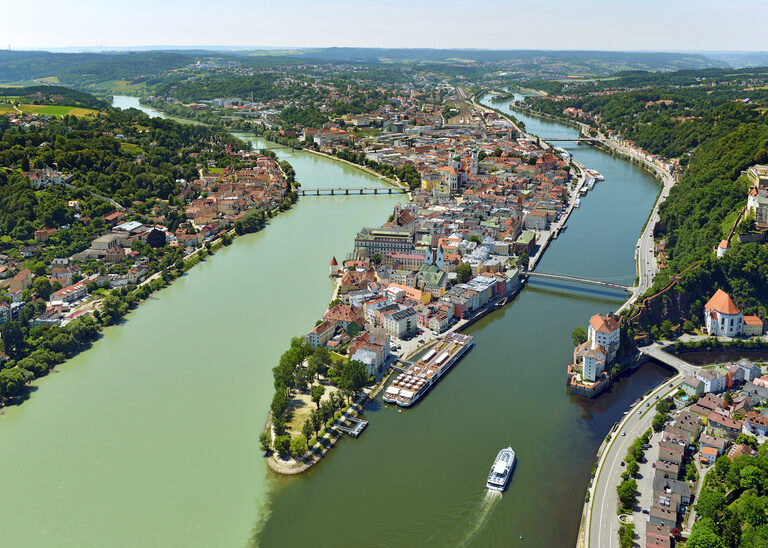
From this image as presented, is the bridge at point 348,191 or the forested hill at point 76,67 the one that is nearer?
the bridge at point 348,191

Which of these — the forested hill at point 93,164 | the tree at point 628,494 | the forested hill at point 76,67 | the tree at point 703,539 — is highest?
the forested hill at point 76,67

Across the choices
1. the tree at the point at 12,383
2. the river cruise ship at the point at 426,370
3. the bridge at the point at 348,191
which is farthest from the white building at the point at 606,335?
the bridge at the point at 348,191

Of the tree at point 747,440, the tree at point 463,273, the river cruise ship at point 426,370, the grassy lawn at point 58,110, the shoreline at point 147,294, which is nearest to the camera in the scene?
the tree at point 747,440

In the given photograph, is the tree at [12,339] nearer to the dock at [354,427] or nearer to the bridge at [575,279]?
the dock at [354,427]

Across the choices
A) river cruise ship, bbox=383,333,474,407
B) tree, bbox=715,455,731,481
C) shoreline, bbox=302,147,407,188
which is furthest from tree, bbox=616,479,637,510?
shoreline, bbox=302,147,407,188

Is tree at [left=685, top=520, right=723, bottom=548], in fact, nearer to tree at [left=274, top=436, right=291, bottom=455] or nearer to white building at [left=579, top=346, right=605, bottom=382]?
white building at [left=579, top=346, right=605, bottom=382]

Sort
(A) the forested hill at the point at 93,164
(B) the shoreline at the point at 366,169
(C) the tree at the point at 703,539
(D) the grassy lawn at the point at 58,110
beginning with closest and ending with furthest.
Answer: (C) the tree at the point at 703,539 → (A) the forested hill at the point at 93,164 → (B) the shoreline at the point at 366,169 → (D) the grassy lawn at the point at 58,110

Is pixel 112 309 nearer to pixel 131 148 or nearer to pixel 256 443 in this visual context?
pixel 256 443
